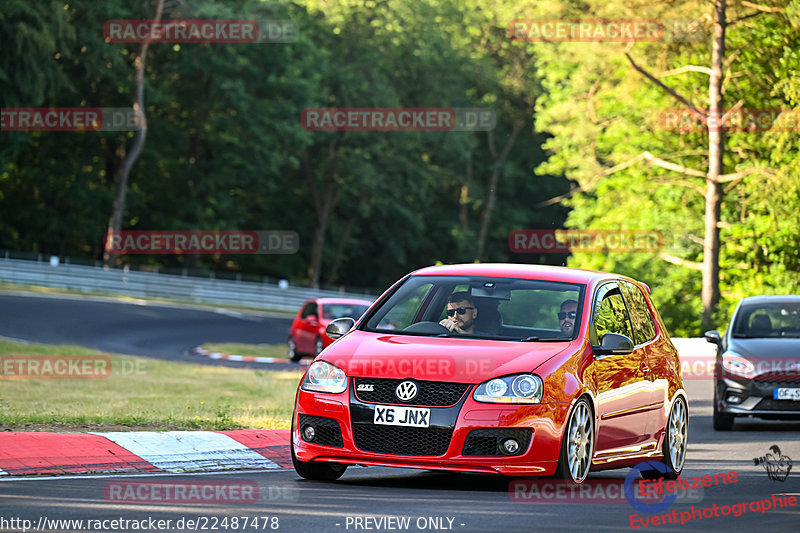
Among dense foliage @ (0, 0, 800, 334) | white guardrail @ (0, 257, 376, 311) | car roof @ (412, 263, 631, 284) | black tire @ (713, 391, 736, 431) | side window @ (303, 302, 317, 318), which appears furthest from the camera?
white guardrail @ (0, 257, 376, 311)

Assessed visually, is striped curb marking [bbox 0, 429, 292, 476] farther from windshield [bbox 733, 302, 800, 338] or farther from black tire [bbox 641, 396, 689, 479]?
windshield [bbox 733, 302, 800, 338]

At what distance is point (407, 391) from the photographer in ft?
31.4

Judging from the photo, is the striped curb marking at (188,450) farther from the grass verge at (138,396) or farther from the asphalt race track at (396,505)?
the grass verge at (138,396)

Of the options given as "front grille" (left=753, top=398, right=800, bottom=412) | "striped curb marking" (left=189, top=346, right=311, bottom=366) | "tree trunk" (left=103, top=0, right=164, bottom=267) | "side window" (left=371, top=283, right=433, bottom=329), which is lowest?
"striped curb marking" (left=189, top=346, right=311, bottom=366)

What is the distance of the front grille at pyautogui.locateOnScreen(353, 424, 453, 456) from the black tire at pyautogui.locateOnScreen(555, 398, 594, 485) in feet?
2.78

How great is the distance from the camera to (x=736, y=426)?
59.8 feet

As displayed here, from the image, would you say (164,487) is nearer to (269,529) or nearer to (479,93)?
(269,529)

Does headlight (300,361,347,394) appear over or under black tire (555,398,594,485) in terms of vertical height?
over

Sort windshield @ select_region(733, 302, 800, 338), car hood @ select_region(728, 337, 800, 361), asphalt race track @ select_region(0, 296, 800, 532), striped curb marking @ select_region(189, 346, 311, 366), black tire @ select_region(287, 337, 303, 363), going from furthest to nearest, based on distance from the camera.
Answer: black tire @ select_region(287, 337, 303, 363)
striped curb marking @ select_region(189, 346, 311, 366)
windshield @ select_region(733, 302, 800, 338)
car hood @ select_region(728, 337, 800, 361)
asphalt race track @ select_region(0, 296, 800, 532)

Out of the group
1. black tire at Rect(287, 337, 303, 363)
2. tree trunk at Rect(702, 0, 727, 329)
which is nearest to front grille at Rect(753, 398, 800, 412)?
black tire at Rect(287, 337, 303, 363)

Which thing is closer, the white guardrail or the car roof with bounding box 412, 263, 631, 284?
the car roof with bounding box 412, 263, 631, 284

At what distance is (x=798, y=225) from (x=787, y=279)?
188 centimetres

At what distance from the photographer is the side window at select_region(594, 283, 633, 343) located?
35.7 feet

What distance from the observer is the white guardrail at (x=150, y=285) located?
175 feet
